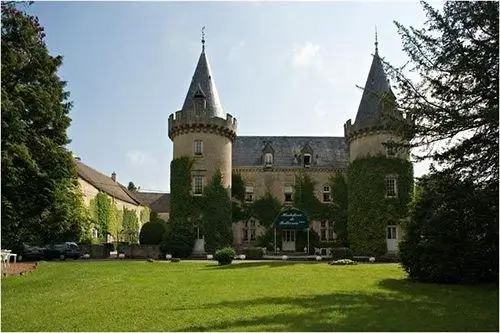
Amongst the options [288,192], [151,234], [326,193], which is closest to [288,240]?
[288,192]

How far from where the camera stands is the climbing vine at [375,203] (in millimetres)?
37375

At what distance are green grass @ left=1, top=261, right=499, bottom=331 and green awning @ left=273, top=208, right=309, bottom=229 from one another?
21247 mm

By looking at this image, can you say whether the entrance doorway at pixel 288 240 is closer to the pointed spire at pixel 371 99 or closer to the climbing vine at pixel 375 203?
the climbing vine at pixel 375 203

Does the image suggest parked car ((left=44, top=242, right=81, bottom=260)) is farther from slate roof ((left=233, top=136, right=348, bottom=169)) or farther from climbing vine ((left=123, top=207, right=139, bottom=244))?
climbing vine ((left=123, top=207, right=139, bottom=244))

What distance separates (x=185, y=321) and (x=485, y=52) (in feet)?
36.3

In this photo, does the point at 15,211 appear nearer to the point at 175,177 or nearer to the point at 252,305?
the point at 252,305

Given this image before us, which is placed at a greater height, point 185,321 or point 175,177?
point 175,177

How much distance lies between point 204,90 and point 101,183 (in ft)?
74.5

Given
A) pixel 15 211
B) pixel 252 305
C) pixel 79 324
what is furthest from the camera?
pixel 15 211

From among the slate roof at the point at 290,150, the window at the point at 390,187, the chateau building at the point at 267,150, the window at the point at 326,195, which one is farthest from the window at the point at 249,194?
the window at the point at 390,187

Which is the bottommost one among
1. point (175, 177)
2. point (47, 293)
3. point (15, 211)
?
point (47, 293)

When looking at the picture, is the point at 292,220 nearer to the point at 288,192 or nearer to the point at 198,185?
the point at 288,192

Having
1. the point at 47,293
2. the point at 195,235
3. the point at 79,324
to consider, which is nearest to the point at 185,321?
the point at 79,324

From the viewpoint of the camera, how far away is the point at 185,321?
10.8 meters
